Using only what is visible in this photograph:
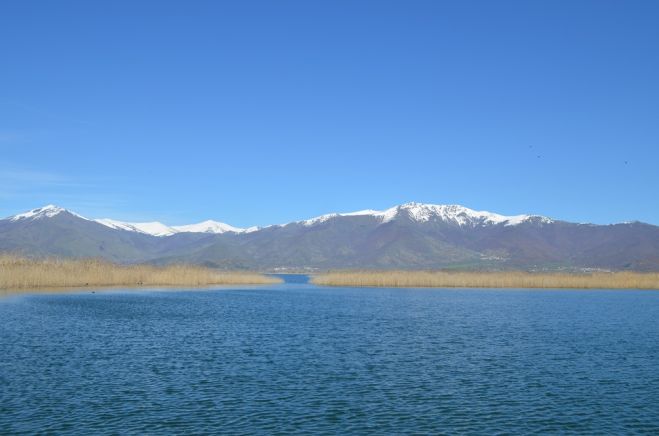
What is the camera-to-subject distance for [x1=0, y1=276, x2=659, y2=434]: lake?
73.8ft

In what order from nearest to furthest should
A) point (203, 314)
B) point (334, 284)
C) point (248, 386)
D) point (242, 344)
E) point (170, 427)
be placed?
point (170, 427)
point (248, 386)
point (242, 344)
point (203, 314)
point (334, 284)

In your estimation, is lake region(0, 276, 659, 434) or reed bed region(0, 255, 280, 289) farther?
reed bed region(0, 255, 280, 289)

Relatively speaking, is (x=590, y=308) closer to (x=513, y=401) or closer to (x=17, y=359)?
(x=513, y=401)

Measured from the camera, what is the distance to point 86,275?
9906 centimetres

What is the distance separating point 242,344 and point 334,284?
92561 mm

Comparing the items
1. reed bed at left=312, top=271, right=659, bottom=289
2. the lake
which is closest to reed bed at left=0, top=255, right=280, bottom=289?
reed bed at left=312, top=271, right=659, bottom=289

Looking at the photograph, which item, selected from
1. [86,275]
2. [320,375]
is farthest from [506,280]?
[320,375]

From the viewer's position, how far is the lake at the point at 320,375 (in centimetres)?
2248

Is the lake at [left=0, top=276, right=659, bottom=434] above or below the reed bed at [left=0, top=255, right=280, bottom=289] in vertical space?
below

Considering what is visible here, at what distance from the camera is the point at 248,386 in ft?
90.6

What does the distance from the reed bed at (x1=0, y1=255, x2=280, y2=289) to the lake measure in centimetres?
3491

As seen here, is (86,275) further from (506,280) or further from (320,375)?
(320,375)

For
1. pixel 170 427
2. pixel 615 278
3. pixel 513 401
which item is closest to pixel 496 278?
pixel 615 278

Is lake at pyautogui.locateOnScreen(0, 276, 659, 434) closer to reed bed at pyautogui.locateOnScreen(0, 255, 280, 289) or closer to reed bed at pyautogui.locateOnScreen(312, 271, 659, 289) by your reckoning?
reed bed at pyautogui.locateOnScreen(0, 255, 280, 289)
